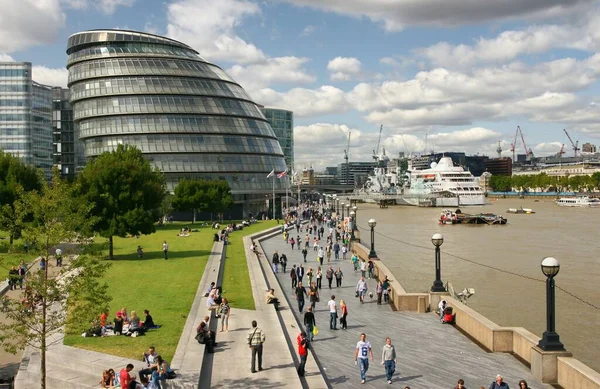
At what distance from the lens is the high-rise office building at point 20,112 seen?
12600 cm

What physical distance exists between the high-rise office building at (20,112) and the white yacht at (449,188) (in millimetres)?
107354

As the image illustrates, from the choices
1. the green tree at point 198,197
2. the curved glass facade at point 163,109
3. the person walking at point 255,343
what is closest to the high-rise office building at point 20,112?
the curved glass facade at point 163,109

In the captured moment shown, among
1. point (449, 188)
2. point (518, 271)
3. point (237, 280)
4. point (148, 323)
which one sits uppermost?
point (449, 188)

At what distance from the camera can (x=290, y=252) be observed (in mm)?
52094

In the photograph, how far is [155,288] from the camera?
30.3 meters

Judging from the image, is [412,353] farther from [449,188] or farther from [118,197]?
[449,188]

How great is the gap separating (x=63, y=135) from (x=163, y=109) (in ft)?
171

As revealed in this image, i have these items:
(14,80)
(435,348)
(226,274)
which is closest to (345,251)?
(226,274)

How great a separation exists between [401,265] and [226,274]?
17839 millimetres

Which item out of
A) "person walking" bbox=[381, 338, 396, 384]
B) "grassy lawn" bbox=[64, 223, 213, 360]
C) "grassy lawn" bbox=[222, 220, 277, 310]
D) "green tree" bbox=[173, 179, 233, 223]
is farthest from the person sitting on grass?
"green tree" bbox=[173, 179, 233, 223]

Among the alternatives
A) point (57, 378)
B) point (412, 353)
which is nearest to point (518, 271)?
point (412, 353)

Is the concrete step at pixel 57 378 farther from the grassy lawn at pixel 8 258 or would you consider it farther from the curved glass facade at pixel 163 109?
the curved glass facade at pixel 163 109

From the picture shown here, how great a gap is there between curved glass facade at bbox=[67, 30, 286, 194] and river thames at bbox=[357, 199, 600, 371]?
33.1 m

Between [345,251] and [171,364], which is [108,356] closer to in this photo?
[171,364]
